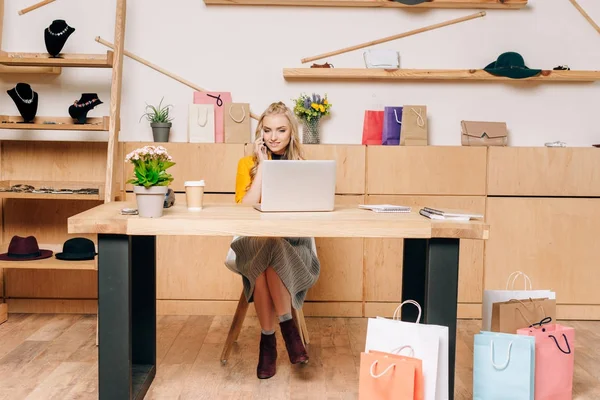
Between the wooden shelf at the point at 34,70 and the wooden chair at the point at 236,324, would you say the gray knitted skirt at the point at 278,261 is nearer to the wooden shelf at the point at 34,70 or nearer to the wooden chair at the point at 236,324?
the wooden chair at the point at 236,324

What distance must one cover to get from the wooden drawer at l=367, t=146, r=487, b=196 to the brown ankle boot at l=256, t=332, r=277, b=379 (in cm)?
133

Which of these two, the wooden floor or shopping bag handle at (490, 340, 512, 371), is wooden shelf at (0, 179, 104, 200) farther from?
shopping bag handle at (490, 340, 512, 371)

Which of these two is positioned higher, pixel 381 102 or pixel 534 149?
pixel 381 102

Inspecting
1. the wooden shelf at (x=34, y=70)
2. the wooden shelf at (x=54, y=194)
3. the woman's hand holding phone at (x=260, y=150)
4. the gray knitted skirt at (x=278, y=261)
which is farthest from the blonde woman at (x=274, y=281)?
the wooden shelf at (x=34, y=70)

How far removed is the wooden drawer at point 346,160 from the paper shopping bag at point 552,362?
1523mm

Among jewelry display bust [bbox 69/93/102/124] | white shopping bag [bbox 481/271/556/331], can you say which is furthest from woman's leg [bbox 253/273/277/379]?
jewelry display bust [bbox 69/93/102/124]

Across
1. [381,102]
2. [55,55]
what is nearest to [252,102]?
[381,102]

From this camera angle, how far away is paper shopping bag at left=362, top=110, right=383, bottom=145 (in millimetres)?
3910

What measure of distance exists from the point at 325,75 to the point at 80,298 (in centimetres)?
196

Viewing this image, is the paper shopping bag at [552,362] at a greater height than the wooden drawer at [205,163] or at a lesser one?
lesser

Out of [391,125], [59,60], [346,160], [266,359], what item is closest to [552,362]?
[266,359]

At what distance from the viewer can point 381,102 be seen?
402cm

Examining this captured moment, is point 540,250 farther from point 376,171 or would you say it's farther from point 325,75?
point 325,75

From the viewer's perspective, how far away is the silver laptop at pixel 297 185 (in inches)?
91.5
